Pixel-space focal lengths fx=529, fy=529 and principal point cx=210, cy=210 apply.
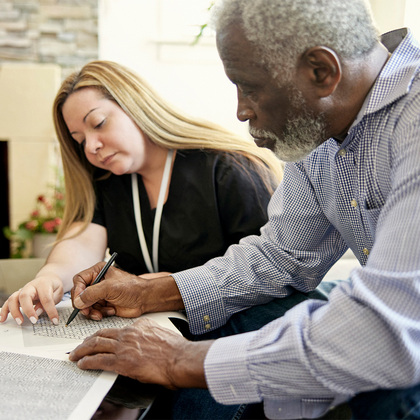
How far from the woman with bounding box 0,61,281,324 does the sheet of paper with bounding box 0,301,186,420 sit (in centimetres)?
37

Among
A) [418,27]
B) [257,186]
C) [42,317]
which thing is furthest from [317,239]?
[418,27]

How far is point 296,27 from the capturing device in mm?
788

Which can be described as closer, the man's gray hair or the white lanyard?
the man's gray hair

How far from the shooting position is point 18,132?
142 inches

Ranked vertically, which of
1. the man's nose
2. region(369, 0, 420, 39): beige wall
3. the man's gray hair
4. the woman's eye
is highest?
region(369, 0, 420, 39): beige wall

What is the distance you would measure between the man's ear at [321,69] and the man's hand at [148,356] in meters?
0.43

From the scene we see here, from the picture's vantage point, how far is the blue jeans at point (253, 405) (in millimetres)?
634

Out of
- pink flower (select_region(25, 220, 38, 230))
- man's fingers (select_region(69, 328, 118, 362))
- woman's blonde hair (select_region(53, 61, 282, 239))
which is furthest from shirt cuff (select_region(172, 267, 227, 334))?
pink flower (select_region(25, 220, 38, 230))

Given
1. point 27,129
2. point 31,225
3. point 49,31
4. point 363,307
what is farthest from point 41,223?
point 363,307

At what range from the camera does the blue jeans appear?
0.63 meters

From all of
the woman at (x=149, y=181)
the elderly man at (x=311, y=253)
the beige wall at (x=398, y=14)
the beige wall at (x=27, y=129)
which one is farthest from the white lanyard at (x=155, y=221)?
the beige wall at (x=27, y=129)

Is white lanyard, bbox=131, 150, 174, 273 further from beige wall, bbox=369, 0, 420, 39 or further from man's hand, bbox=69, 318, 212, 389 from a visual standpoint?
beige wall, bbox=369, 0, 420, 39

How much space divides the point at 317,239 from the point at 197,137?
0.52 meters

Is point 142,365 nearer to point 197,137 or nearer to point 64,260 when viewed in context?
point 64,260
